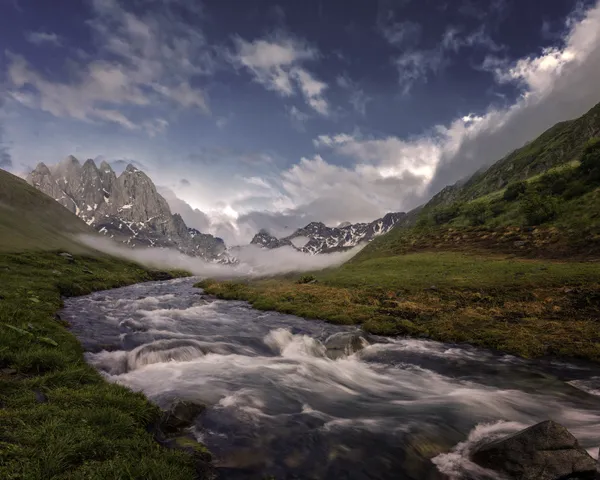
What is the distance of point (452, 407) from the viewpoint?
46.5 ft

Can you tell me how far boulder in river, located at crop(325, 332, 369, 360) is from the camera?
22516mm

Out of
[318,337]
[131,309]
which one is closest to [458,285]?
[318,337]

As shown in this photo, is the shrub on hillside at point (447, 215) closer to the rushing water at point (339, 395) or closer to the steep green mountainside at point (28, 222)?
the rushing water at point (339, 395)

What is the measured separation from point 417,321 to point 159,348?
70.4 feet

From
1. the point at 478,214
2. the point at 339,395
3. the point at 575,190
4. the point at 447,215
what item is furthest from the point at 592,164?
the point at 339,395

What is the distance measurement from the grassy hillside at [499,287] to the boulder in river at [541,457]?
14.4m

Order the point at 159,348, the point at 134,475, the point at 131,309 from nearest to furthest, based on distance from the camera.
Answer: the point at 134,475 < the point at 159,348 < the point at 131,309

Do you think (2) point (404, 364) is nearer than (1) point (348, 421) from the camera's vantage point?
No

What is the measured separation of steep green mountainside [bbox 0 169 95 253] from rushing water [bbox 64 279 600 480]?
91.5 meters

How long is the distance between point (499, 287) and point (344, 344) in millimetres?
24159

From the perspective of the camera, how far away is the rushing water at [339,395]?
33.7 feet

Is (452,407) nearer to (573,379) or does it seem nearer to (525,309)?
(573,379)

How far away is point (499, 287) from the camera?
37531mm

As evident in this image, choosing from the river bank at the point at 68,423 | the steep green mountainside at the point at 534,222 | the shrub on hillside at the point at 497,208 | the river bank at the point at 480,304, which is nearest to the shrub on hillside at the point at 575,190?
the steep green mountainside at the point at 534,222
